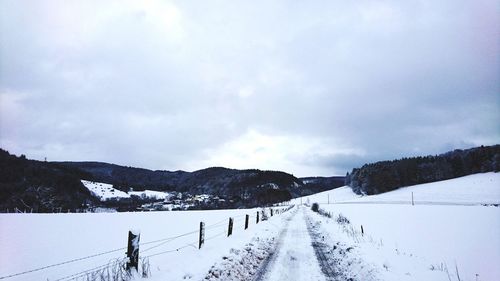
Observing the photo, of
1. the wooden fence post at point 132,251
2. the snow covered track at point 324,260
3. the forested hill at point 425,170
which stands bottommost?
the snow covered track at point 324,260

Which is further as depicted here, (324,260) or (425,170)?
(425,170)

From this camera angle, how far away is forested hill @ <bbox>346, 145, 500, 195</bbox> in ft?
429

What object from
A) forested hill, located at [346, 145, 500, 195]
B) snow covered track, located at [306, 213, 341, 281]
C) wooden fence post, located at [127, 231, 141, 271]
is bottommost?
snow covered track, located at [306, 213, 341, 281]

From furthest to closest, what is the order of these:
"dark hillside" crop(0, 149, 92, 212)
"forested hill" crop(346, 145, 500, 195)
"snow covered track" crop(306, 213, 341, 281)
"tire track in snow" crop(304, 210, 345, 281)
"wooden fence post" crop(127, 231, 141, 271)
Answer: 1. "forested hill" crop(346, 145, 500, 195)
2. "dark hillside" crop(0, 149, 92, 212)
3. "snow covered track" crop(306, 213, 341, 281)
4. "tire track in snow" crop(304, 210, 345, 281)
5. "wooden fence post" crop(127, 231, 141, 271)

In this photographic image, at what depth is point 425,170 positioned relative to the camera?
142m

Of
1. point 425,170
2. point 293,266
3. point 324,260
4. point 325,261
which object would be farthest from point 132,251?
point 425,170

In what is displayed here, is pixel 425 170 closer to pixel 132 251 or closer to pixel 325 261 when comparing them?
pixel 325 261

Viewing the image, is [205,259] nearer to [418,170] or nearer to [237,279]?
[237,279]

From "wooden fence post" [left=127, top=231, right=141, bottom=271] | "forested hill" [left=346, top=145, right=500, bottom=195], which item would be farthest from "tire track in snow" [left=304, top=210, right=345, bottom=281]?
"forested hill" [left=346, top=145, right=500, bottom=195]

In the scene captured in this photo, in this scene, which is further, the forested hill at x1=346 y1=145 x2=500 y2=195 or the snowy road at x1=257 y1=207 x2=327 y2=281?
the forested hill at x1=346 y1=145 x2=500 y2=195

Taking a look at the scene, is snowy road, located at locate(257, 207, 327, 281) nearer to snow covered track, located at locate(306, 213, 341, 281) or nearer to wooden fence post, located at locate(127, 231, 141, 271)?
snow covered track, located at locate(306, 213, 341, 281)

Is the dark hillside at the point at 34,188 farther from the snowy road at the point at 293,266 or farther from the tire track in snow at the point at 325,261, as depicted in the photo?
the snowy road at the point at 293,266

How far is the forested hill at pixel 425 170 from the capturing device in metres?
131

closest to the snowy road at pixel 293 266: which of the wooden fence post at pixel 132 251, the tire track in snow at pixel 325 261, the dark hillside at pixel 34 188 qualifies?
the tire track in snow at pixel 325 261
